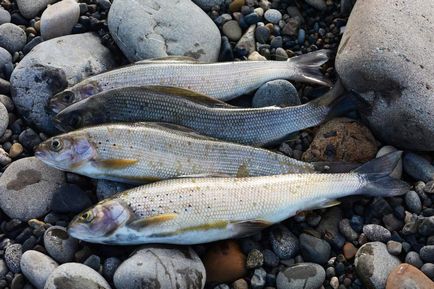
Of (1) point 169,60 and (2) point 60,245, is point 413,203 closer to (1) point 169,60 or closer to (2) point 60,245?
(1) point 169,60

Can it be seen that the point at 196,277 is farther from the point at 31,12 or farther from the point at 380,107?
the point at 31,12

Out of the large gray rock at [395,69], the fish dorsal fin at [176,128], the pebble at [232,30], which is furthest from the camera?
the pebble at [232,30]

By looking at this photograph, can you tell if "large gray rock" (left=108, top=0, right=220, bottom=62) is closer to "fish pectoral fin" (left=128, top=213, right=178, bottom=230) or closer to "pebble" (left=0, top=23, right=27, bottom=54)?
"pebble" (left=0, top=23, right=27, bottom=54)

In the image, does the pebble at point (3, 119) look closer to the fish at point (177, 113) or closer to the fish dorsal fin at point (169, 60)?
the fish at point (177, 113)

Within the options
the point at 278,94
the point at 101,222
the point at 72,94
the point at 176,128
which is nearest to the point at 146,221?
the point at 101,222

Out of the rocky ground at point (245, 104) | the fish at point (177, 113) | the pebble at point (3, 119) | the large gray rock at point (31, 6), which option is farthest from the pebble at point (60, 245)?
the large gray rock at point (31, 6)

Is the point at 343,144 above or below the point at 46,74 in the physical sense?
below
